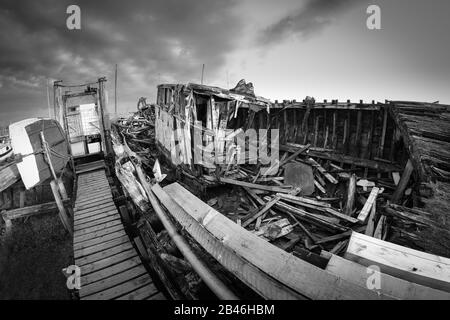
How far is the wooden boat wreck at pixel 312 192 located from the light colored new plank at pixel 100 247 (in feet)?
5.65

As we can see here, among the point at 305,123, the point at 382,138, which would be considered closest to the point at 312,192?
the point at 382,138

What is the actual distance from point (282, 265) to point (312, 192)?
7184 millimetres

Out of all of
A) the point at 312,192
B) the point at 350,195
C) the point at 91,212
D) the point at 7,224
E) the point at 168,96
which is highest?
the point at 168,96

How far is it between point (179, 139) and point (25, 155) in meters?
5.46

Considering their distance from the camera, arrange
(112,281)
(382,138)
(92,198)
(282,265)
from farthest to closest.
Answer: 1. (382,138)
2. (92,198)
3. (112,281)
4. (282,265)

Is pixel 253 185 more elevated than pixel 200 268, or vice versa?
pixel 200 268

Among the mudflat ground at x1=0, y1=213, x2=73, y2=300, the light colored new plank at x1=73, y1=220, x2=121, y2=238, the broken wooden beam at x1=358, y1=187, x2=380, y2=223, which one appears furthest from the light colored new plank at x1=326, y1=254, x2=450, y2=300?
the mudflat ground at x1=0, y1=213, x2=73, y2=300

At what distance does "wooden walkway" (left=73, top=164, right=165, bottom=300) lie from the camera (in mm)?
4273

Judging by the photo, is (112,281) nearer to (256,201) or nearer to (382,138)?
(256,201)

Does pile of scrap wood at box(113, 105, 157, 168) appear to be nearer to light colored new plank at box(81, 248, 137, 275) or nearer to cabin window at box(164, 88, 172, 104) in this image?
cabin window at box(164, 88, 172, 104)

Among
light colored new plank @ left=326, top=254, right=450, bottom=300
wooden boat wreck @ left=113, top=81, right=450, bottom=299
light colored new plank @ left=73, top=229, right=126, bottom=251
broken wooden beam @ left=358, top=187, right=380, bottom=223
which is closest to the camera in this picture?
light colored new plank @ left=326, top=254, right=450, bottom=300

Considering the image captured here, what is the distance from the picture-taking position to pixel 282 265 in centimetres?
226

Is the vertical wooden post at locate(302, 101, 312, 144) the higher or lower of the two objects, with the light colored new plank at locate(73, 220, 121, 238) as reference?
higher
